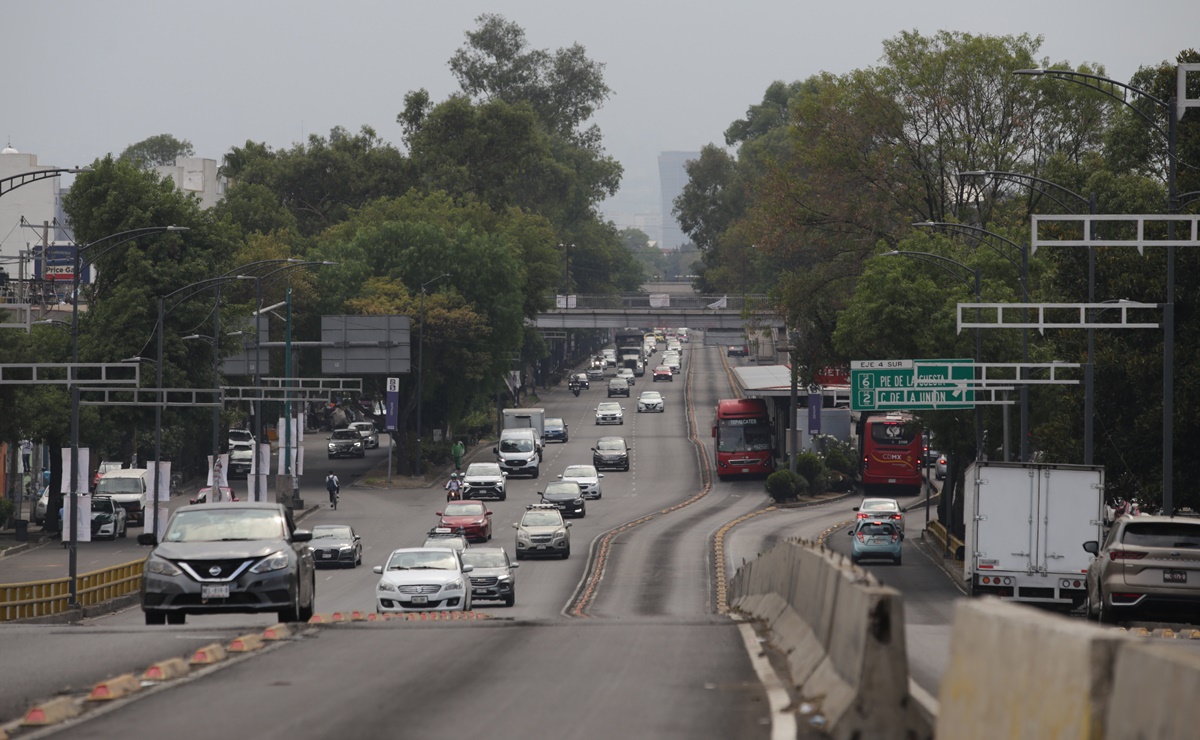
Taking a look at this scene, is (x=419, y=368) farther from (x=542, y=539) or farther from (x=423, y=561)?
(x=423, y=561)

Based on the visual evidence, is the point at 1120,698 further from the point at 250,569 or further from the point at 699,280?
the point at 699,280

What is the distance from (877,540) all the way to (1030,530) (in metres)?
19.3

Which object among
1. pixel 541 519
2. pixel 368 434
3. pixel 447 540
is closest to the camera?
pixel 447 540

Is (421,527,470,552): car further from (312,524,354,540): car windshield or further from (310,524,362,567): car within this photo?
(312,524,354,540): car windshield

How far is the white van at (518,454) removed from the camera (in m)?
81.6

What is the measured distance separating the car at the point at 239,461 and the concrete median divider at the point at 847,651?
68333mm

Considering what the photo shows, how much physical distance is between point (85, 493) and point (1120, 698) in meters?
44.3

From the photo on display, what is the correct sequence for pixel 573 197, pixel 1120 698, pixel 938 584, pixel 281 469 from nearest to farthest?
pixel 1120 698 < pixel 938 584 < pixel 281 469 < pixel 573 197

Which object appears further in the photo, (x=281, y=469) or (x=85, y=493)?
(x=281, y=469)

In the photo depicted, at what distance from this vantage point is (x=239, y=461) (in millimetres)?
81062

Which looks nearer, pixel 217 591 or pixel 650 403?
pixel 217 591

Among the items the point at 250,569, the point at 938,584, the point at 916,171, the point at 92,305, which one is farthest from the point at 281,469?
the point at 250,569

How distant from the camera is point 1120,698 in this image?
6246 mm

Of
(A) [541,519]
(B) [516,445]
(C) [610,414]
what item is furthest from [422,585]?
(C) [610,414]
